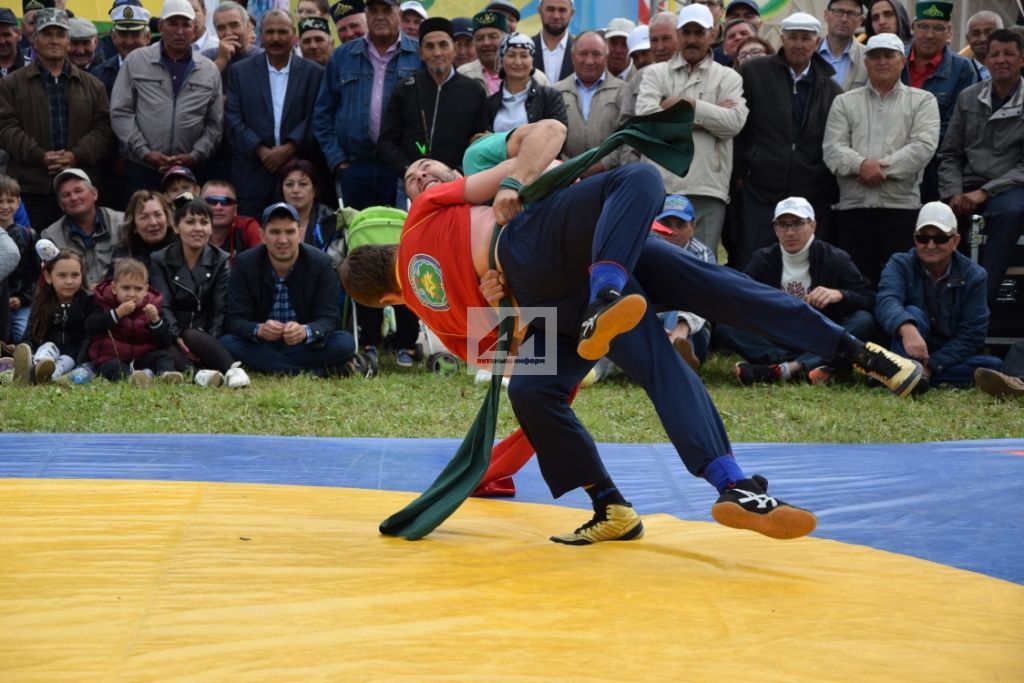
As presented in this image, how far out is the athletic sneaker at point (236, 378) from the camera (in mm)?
7316

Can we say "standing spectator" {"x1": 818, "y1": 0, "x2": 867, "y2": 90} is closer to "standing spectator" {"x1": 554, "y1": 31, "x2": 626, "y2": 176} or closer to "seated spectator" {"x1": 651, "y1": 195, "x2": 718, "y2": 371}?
"standing spectator" {"x1": 554, "y1": 31, "x2": 626, "y2": 176}

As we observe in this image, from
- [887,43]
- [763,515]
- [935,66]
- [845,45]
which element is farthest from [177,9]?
[763,515]

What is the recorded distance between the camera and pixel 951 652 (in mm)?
2781

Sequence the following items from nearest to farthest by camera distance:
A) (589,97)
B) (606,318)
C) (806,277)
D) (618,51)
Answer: (606,318) < (806,277) < (589,97) < (618,51)

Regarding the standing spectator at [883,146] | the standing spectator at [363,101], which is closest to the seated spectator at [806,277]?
the standing spectator at [883,146]

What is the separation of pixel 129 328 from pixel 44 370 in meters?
0.54

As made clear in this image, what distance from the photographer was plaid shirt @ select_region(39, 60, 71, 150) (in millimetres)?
8445

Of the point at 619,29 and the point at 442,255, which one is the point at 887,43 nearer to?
the point at 619,29

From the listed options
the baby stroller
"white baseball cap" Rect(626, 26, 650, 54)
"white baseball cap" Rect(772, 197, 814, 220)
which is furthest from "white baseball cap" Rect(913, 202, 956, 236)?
the baby stroller

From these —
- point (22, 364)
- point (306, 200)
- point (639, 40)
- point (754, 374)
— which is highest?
point (639, 40)

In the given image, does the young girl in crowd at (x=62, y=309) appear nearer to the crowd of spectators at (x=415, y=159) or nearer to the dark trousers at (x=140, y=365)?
the crowd of spectators at (x=415, y=159)

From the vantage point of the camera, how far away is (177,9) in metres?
8.55

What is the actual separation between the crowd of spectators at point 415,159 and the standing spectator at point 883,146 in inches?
0.5

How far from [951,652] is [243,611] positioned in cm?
151
